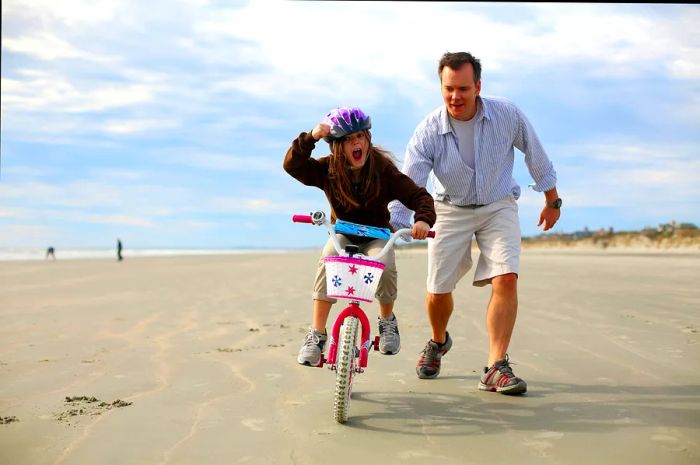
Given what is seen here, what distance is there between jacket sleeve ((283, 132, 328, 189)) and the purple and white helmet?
7.1 inches

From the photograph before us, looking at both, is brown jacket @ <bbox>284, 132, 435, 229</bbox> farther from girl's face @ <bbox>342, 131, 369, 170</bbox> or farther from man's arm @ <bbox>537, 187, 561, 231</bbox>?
man's arm @ <bbox>537, 187, 561, 231</bbox>

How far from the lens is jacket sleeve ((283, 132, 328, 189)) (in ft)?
15.4

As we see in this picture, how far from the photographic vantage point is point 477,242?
5633 millimetres

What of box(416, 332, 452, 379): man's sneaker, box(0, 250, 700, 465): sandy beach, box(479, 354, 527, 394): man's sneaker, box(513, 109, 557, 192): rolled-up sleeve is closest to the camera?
box(0, 250, 700, 465): sandy beach

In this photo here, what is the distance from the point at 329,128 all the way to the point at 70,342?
4.62 metres

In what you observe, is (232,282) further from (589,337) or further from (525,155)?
(525,155)

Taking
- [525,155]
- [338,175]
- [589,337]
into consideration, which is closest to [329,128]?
[338,175]

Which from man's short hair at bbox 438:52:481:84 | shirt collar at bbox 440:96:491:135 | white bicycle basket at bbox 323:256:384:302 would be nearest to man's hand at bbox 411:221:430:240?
white bicycle basket at bbox 323:256:384:302

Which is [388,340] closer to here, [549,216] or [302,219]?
[302,219]

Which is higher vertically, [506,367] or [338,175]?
[338,175]

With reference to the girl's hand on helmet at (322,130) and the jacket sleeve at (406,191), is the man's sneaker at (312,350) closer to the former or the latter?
the jacket sleeve at (406,191)

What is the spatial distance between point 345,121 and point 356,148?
0.64 feet

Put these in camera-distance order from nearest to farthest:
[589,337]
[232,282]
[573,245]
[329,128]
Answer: [329,128]
[589,337]
[232,282]
[573,245]

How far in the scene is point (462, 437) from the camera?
4.02m
